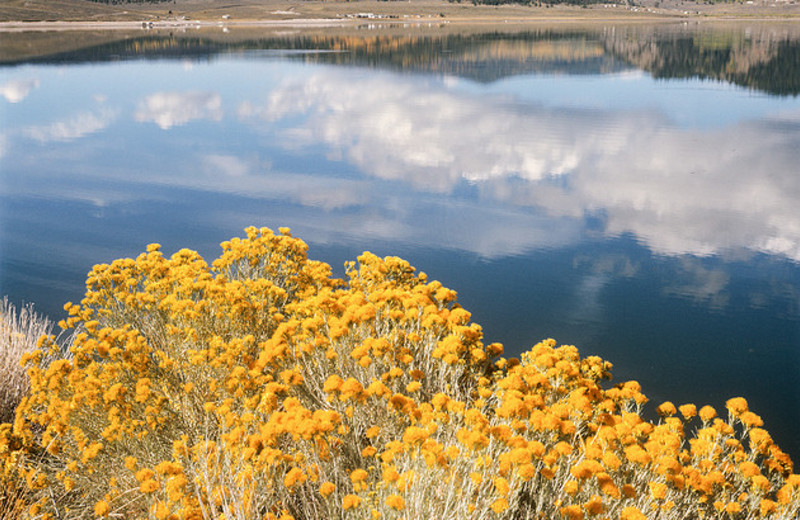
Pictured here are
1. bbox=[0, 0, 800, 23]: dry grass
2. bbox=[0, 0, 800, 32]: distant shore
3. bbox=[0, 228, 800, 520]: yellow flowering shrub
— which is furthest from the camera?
bbox=[0, 0, 800, 23]: dry grass

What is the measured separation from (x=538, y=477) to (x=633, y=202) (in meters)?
11.5

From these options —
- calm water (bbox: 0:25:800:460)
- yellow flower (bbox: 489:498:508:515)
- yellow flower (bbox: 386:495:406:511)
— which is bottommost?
calm water (bbox: 0:25:800:460)

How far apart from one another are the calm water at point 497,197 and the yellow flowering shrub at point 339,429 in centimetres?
345

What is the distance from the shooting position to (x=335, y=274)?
33.8ft

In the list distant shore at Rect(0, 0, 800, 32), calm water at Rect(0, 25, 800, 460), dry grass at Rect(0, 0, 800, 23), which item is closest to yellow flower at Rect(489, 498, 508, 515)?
calm water at Rect(0, 25, 800, 460)

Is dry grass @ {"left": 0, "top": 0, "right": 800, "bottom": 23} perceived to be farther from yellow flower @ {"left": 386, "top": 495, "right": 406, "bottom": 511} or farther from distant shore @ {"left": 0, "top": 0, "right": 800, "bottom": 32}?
yellow flower @ {"left": 386, "top": 495, "right": 406, "bottom": 511}

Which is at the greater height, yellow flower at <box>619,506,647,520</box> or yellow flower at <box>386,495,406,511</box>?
yellow flower at <box>386,495,406,511</box>

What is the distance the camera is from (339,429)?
3.88m

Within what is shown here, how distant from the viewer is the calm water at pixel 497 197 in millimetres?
9023

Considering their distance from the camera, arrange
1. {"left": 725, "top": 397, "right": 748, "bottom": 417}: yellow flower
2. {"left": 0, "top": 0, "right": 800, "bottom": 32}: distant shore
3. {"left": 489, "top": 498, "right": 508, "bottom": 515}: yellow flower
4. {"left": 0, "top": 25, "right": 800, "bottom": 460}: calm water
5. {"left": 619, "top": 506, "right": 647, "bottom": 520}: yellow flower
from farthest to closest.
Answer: {"left": 0, "top": 0, "right": 800, "bottom": 32}: distant shore → {"left": 0, "top": 25, "right": 800, "bottom": 460}: calm water → {"left": 725, "top": 397, "right": 748, "bottom": 417}: yellow flower → {"left": 619, "top": 506, "right": 647, "bottom": 520}: yellow flower → {"left": 489, "top": 498, "right": 508, "bottom": 515}: yellow flower

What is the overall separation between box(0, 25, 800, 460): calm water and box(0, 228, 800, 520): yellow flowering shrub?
3448mm

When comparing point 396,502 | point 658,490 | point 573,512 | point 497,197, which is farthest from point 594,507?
point 497,197

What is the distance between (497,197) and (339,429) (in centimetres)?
1133

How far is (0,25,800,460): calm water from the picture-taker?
902 centimetres
